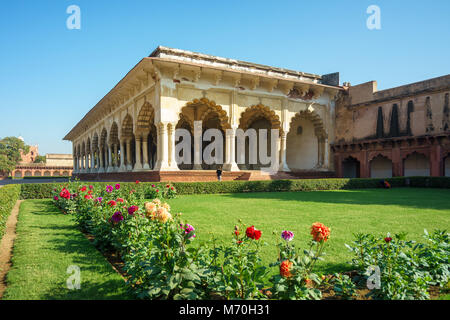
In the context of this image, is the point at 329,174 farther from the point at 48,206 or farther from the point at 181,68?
the point at 48,206

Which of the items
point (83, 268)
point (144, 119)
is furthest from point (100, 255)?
point (144, 119)

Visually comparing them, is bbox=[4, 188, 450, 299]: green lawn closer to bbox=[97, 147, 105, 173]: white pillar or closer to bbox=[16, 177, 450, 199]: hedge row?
bbox=[16, 177, 450, 199]: hedge row

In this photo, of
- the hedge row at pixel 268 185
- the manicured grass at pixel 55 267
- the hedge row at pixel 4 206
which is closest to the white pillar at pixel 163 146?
the hedge row at pixel 268 185

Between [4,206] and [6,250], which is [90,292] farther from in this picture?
[4,206]

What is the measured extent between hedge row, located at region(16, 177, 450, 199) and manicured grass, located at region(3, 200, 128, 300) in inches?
212

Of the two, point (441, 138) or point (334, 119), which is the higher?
point (334, 119)

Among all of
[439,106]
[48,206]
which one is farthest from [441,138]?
[48,206]

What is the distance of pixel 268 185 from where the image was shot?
1303cm

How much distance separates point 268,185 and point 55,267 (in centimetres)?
1067

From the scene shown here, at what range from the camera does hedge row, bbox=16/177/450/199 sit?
975 cm

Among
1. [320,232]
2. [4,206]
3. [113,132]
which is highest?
[113,132]

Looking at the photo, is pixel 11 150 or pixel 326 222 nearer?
pixel 326 222

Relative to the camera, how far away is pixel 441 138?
50.2 feet

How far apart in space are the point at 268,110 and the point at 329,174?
255 inches
